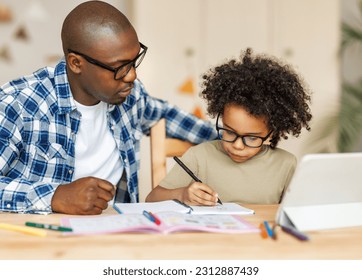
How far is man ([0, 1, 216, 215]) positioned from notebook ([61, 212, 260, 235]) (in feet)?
1.02

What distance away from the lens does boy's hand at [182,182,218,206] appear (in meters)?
1.39

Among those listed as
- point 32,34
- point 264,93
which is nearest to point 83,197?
point 264,93

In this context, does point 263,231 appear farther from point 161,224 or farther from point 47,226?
point 47,226

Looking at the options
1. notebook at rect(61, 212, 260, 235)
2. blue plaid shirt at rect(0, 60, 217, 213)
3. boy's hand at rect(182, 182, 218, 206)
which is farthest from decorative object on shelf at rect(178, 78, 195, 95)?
notebook at rect(61, 212, 260, 235)

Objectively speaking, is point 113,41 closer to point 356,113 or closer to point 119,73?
point 119,73

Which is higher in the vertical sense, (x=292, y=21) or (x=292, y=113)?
(x=292, y=21)

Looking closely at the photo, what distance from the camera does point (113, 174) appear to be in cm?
187

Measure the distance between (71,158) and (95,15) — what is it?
1.44 ft

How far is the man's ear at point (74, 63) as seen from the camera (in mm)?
1663

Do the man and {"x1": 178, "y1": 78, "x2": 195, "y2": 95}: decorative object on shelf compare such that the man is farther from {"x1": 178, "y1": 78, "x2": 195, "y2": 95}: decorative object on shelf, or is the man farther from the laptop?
{"x1": 178, "y1": 78, "x2": 195, "y2": 95}: decorative object on shelf

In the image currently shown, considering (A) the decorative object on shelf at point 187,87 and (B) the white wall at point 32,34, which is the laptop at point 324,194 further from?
(B) the white wall at point 32,34

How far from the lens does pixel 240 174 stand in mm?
1699

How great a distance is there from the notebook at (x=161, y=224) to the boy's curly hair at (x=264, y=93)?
0.48 meters
